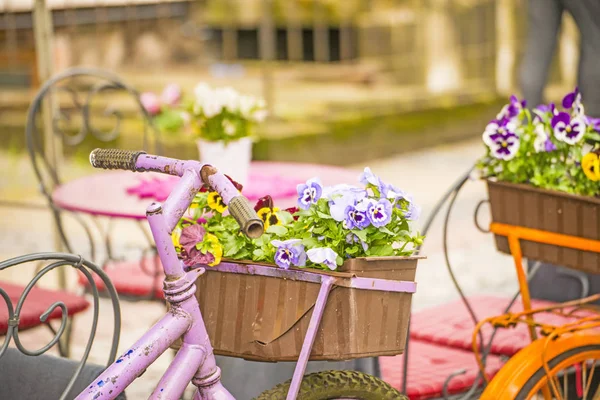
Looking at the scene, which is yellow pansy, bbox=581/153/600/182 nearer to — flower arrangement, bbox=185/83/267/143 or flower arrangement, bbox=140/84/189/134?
flower arrangement, bbox=185/83/267/143

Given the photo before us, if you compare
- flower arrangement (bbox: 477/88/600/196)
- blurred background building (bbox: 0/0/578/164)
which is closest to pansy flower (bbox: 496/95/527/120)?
flower arrangement (bbox: 477/88/600/196)

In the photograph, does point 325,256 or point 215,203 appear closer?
point 325,256

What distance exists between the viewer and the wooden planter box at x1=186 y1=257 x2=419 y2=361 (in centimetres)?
232

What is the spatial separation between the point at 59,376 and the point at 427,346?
59.3 inches

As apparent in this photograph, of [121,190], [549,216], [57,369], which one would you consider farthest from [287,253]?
[121,190]

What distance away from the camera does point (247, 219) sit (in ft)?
6.82

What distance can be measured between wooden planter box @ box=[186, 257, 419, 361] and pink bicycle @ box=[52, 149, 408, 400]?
0.03 meters

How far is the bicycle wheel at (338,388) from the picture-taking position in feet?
7.85

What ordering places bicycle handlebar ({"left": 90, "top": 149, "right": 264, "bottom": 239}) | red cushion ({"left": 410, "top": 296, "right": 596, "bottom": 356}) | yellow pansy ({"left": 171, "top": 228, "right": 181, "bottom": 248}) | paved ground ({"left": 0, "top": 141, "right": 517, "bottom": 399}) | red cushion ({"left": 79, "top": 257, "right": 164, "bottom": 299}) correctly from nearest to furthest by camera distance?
bicycle handlebar ({"left": 90, "top": 149, "right": 264, "bottom": 239})
yellow pansy ({"left": 171, "top": 228, "right": 181, "bottom": 248})
red cushion ({"left": 410, "top": 296, "right": 596, "bottom": 356})
red cushion ({"left": 79, "top": 257, "right": 164, "bottom": 299})
paved ground ({"left": 0, "top": 141, "right": 517, "bottom": 399})

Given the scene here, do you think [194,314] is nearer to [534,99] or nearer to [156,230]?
[156,230]

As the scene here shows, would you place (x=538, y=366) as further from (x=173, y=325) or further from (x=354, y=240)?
(x=173, y=325)

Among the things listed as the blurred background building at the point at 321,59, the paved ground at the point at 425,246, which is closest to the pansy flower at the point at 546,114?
the paved ground at the point at 425,246

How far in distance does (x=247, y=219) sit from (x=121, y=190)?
6.21ft

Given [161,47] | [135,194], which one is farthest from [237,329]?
[161,47]
